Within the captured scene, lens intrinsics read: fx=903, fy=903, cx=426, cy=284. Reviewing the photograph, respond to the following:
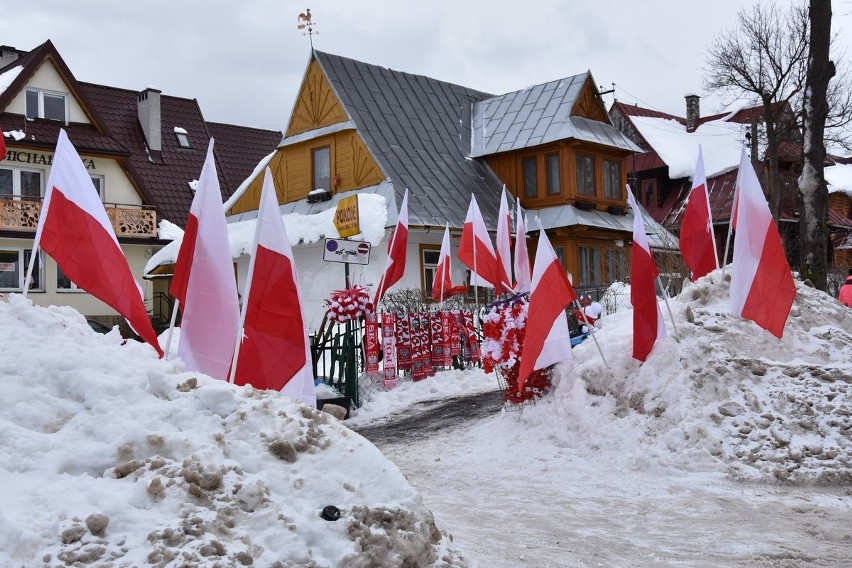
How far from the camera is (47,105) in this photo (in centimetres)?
3008

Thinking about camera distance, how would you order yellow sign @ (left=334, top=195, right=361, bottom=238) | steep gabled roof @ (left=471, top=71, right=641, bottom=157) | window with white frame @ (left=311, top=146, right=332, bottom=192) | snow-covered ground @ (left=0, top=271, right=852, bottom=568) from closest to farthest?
1. snow-covered ground @ (left=0, top=271, right=852, bottom=568)
2. yellow sign @ (left=334, top=195, right=361, bottom=238)
3. window with white frame @ (left=311, top=146, right=332, bottom=192)
4. steep gabled roof @ (left=471, top=71, right=641, bottom=157)

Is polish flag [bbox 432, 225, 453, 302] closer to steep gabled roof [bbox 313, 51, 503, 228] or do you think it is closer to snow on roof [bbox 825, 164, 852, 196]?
steep gabled roof [bbox 313, 51, 503, 228]

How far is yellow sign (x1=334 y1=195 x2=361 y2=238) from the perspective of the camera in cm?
1450

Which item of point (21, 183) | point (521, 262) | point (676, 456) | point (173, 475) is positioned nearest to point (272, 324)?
point (173, 475)

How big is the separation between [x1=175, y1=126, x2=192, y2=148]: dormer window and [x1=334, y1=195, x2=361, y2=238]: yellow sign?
2261cm

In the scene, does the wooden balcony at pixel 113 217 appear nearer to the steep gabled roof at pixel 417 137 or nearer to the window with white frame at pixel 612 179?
the steep gabled roof at pixel 417 137

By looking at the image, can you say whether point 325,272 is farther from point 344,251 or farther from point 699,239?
point 699,239

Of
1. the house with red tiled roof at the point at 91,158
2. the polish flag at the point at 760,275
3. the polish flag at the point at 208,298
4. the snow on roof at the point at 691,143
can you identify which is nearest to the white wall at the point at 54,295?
the house with red tiled roof at the point at 91,158

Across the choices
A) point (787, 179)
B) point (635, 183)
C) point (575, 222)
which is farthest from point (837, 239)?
point (575, 222)

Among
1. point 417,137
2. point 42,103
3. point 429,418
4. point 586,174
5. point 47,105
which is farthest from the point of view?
point 47,105

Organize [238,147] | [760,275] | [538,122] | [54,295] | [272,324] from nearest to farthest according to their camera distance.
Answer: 1. [272,324]
2. [760,275]
3. [538,122]
4. [54,295]
5. [238,147]

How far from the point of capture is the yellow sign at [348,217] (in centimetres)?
1450

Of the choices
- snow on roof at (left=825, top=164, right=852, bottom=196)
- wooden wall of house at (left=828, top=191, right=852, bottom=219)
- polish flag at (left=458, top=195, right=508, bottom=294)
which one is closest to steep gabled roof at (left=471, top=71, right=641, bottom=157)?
polish flag at (left=458, top=195, right=508, bottom=294)

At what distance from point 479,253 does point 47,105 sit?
823 inches
